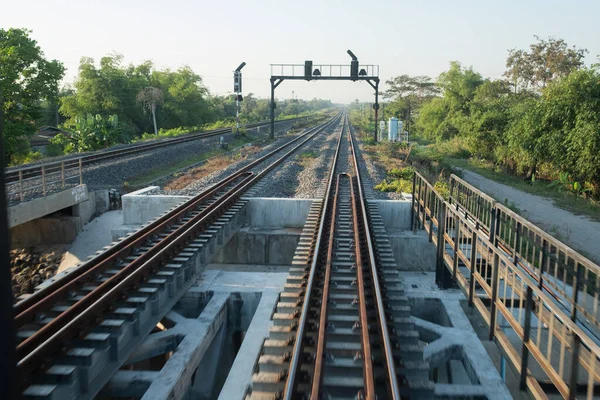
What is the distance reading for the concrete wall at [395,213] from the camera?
12531 mm

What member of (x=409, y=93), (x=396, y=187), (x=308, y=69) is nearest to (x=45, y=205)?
(x=396, y=187)

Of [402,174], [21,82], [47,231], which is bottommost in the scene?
[47,231]

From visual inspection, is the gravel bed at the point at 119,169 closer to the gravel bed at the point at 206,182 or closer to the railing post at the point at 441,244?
the gravel bed at the point at 206,182

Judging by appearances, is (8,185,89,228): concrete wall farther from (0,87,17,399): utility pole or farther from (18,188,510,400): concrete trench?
(0,87,17,399): utility pole

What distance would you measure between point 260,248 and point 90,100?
142 ft

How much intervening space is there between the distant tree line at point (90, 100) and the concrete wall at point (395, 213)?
963cm

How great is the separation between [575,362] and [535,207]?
51.4 feet

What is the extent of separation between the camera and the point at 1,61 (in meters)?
27.8

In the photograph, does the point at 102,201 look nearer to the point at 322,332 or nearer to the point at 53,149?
the point at 322,332

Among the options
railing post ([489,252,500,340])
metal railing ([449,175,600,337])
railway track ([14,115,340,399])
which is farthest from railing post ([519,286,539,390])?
railway track ([14,115,340,399])

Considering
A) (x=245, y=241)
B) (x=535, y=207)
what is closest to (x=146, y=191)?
(x=245, y=241)

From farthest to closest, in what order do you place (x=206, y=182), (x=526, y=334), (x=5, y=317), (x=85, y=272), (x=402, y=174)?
1. (x=402, y=174)
2. (x=206, y=182)
3. (x=85, y=272)
4. (x=526, y=334)
5. (x=5, y=317)

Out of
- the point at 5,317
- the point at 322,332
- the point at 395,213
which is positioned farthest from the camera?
the point at 395,213

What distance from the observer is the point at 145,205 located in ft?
42.8
